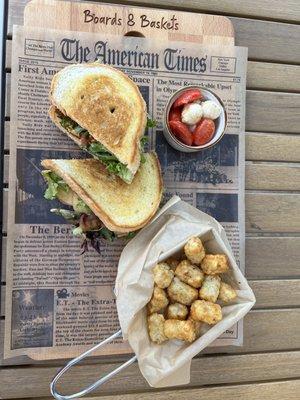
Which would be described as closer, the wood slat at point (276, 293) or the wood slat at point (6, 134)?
the wood slat at point (6, 134)

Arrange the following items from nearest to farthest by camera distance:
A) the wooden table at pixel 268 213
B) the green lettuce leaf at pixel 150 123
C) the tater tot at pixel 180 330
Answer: the tater tot at pixel 180 330 < the green lettuce leaf at pixel 150 123 < the wooden table at pixel 268 213

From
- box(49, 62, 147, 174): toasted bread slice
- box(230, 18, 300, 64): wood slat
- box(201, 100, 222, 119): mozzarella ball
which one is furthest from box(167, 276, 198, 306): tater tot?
box(230, 18, 300, 64): wood slat

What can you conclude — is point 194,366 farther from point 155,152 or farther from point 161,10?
point 161,10

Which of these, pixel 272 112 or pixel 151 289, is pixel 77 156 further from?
pixel 272 112

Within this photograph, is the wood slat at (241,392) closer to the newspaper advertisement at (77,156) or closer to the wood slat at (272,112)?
the newspaper advertisement at (77,156)

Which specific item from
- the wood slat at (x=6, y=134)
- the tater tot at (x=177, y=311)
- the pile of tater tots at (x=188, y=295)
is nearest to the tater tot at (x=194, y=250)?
the pile of tater tots at (x=188, y=295)

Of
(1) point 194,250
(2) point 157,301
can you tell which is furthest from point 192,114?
(2) point 157,301

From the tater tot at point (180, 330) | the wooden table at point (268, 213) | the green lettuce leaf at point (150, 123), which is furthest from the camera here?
the wooden table at point (268, 213)
